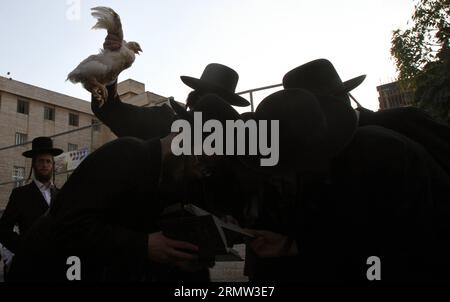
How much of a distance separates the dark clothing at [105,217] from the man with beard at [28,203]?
7.50ft

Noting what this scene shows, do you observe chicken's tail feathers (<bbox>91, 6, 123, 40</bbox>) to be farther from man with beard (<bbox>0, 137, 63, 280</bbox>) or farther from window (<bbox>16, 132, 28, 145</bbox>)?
window (<bbox>16, 132, 28, 145</bbox>)

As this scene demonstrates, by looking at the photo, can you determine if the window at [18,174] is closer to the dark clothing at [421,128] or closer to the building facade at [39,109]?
the dark clothing at [421,128]

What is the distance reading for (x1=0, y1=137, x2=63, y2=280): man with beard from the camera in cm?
424

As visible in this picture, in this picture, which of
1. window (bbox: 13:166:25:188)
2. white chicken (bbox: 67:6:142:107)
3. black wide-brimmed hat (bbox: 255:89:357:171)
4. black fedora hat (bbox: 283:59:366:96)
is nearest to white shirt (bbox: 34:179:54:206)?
white chicken (bbox: 67:6:142:107)

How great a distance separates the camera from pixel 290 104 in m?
1.83

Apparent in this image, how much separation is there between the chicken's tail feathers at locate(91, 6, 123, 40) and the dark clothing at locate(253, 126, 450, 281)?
1.66 m

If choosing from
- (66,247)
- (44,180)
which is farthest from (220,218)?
(44,180)

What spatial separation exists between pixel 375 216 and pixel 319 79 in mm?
846

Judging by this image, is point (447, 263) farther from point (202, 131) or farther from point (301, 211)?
point (202, 131)

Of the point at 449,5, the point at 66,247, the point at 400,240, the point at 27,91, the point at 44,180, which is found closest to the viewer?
the point at 400,240

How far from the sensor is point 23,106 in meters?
31.2
